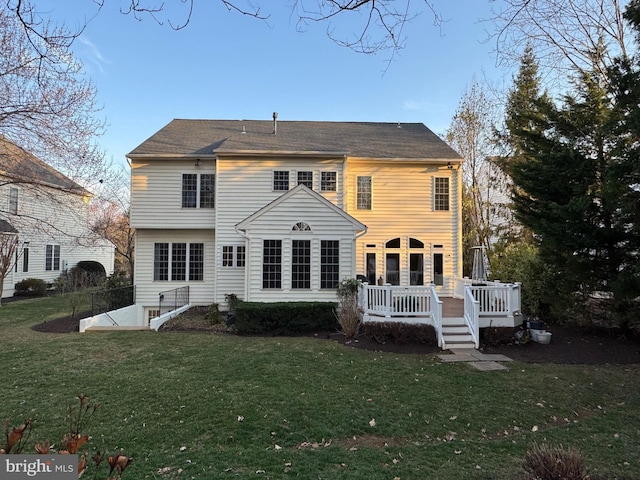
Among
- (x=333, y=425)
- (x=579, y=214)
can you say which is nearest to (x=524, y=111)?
(x=579, y=214)

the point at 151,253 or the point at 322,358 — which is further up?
the point at 151,253

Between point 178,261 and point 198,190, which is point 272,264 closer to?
point 178,261

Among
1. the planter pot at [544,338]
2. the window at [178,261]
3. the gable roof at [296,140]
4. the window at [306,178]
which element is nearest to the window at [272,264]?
the window at [306,178]

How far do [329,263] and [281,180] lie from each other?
4.66 metres

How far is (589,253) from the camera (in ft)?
34.7

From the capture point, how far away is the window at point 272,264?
12.8 metres

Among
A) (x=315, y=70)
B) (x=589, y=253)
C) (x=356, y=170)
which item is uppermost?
(x=356, y=170)

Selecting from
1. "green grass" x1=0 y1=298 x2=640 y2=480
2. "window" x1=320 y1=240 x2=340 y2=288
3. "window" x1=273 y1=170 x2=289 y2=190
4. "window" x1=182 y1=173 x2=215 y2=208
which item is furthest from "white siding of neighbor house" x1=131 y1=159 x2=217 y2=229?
"green grass" x1=0 y1=298 x2=640 y2=480

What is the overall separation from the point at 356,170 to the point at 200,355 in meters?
10.6

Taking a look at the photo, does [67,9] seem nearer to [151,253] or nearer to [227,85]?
[227,85]

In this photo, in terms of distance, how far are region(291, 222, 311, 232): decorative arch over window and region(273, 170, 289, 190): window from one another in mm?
3140

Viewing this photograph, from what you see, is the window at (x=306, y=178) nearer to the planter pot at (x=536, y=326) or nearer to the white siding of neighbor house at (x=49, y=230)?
the white siding of neighbor house at (x=49, y=230)

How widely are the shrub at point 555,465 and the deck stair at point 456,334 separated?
6.87 metres

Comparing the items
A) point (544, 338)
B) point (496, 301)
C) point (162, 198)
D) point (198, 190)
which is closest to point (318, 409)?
point (496, 301)
